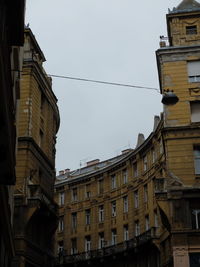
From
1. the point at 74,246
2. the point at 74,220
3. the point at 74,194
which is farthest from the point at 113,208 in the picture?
the point at 74,194

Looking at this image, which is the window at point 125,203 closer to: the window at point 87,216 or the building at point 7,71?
the window at point 87,216

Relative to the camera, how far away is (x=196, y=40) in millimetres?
35875

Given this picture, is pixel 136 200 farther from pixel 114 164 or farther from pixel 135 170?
pixel 114 164

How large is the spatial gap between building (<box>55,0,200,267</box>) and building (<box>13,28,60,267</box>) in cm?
875

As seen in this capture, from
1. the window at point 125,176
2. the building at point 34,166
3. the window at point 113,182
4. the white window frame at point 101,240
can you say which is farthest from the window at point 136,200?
the building at point 34,166

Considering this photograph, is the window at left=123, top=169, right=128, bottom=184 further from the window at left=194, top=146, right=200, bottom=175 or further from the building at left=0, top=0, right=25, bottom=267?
the building at left=0, top=0, right=25, bottom=267

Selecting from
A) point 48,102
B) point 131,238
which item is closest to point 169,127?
point 48,102

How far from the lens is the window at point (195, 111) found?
3275 centimetres

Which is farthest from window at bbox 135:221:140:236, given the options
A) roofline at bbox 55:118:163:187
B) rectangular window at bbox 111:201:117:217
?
roofline at bbox 55:118:163:187

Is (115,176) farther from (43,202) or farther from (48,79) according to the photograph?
(43,202)

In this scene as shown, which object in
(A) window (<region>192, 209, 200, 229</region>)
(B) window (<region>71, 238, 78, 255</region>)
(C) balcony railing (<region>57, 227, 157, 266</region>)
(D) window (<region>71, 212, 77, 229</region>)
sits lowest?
(A) window (<region>192, 209, 200, 229</region>)

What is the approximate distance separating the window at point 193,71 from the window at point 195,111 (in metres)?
1.74

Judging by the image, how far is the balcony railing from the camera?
4653 centimetres

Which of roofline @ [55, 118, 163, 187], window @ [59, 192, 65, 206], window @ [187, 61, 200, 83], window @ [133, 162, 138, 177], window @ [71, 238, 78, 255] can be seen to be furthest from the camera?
window @ [59, 192, 65, 206]
